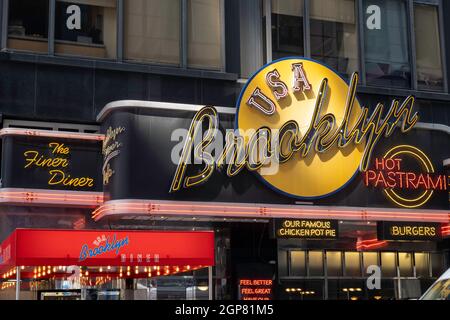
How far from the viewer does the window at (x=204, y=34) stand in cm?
→ 2270

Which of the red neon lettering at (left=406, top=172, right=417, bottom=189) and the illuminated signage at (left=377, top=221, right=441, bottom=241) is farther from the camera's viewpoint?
the red neon lettering at (left=406, top=172, right=417, bottom=189)

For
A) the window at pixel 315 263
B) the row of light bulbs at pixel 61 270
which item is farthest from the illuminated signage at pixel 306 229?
the row of light bulbs at pixel 61 270

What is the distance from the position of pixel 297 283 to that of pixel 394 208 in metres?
3.75

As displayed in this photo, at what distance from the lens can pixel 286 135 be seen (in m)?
21.5

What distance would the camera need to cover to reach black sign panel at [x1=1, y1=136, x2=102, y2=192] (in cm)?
1980

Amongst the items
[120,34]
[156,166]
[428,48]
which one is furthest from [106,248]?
[428,48]

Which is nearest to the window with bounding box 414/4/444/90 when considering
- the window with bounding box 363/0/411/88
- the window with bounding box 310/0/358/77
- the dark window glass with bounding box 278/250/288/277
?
the window with bounding box 363/0/411/88

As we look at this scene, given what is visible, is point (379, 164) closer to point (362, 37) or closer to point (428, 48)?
point (362, 37)

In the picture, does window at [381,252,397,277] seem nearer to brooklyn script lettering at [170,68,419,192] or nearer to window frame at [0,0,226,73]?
brooklyn script lettering at [170,68,419,192]

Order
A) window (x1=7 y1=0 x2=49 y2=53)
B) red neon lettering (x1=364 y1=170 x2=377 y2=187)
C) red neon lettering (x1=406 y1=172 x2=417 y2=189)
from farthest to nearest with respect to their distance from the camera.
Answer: red neon lettering (x1=406 y1=172 x2=417 y2=189), red neon lettering (x1=364 y1=170 x2=377 y2=187), window (x1=7 y1=0 x2=49 y2=53)

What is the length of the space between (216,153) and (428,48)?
9.72m

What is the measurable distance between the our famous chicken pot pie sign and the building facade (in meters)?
0.06

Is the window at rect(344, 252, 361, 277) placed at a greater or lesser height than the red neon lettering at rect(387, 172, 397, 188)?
lesser
